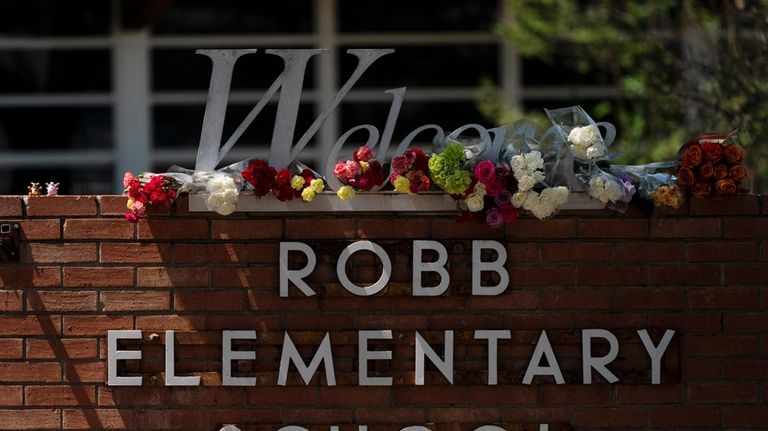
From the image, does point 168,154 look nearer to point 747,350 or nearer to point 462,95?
point 462,95

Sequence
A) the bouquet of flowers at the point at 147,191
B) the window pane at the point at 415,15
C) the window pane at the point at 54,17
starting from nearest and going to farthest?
the bouquet of flowers at the point at 147,191 < the window pane at the point at 54,17 < the window pane at the point at 415,15

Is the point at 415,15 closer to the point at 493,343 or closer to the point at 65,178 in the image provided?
the point at 65,178

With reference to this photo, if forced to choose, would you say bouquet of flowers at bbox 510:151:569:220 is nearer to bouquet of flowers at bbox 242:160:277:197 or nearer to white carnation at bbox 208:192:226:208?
bouquet of flowers at bbox 242:160:277:197

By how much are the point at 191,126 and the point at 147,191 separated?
13.9 ft

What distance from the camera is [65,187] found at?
783 cm

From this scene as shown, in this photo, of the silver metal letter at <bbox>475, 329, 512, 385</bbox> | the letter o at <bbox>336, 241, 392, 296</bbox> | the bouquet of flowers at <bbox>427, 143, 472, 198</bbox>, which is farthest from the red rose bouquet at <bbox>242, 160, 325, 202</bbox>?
the silver metal letter at <bbox>475, 329, 512, 385</bbox>

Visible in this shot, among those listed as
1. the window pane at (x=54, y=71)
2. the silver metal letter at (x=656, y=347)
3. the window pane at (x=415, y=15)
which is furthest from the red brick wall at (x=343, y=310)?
the window pane at (x=415, y=15)

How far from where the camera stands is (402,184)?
12.5 feet

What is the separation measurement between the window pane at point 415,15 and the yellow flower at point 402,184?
171 inches

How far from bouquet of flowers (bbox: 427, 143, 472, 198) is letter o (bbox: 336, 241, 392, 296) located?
0.31m

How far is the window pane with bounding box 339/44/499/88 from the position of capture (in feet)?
26.1

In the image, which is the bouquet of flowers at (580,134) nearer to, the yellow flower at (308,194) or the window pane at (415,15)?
the yellow flower at (308,194)

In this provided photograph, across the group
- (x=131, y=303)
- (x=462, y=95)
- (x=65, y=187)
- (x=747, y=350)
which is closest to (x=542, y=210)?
(x=747, y=350)

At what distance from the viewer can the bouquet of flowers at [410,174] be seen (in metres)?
3.82
